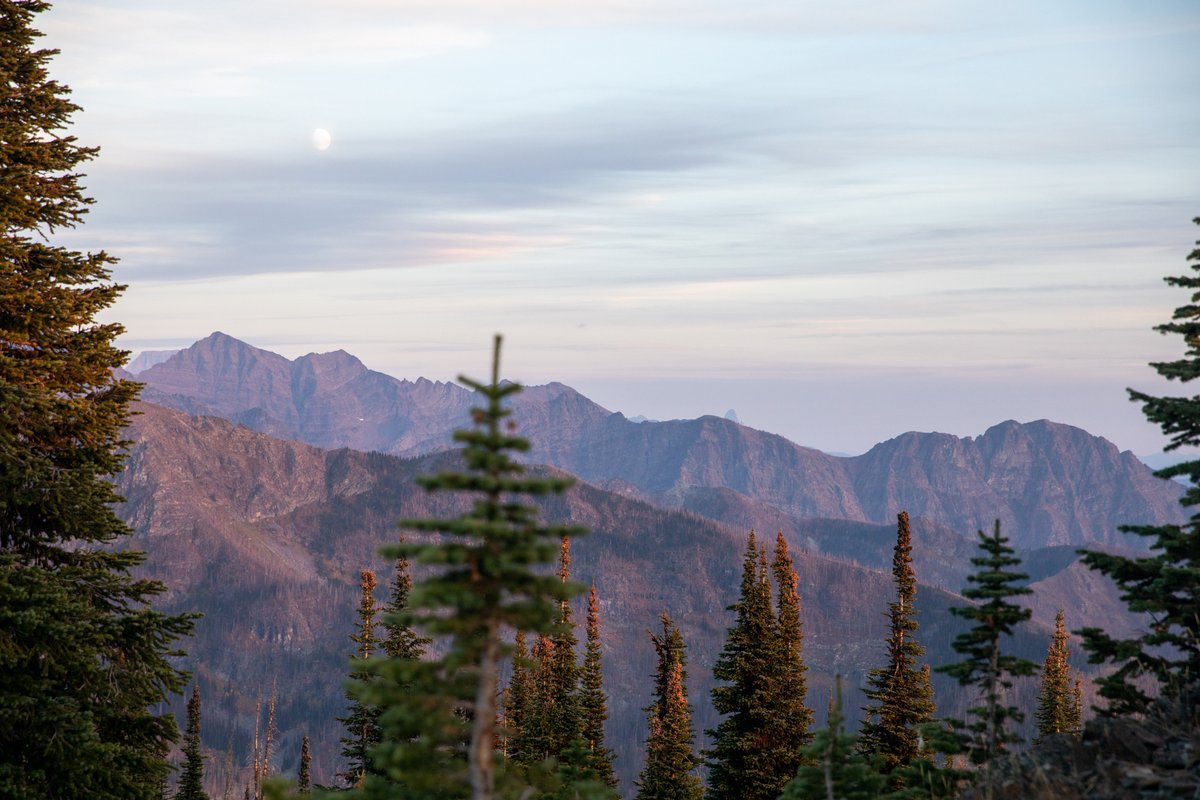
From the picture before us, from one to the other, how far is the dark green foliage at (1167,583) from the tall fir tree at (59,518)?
17.8 meters

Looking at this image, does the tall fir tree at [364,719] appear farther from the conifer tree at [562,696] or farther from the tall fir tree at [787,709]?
the tall fir tree at [787,709]

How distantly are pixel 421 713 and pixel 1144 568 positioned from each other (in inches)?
642

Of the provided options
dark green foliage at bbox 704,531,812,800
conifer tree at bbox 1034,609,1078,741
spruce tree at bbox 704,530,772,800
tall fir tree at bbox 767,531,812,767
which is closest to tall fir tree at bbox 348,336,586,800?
tall fir tree at bbox 767,531,812,767

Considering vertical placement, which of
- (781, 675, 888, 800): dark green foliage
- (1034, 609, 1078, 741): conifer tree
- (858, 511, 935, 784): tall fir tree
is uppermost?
(781, 675, 888, 800): dark green foliage

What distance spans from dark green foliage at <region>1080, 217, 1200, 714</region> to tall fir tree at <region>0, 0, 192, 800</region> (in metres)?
17.8

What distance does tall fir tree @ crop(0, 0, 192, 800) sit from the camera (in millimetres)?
16219

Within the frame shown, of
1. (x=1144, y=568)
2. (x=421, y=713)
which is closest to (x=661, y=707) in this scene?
(x=1144, y=568)

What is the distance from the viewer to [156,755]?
18375 mm

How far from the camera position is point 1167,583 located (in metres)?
19.2

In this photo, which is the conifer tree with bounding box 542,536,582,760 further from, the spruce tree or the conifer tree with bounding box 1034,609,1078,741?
the conifer tree with bounding box 1034,609,1078,741

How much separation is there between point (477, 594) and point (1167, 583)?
15.4 metres

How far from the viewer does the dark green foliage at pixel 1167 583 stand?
60.3 ft

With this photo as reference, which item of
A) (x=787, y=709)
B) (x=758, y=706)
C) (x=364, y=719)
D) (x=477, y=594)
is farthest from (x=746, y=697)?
(x=477, y=594)

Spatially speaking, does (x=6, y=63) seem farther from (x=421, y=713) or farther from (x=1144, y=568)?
(x=1144, y=568)
